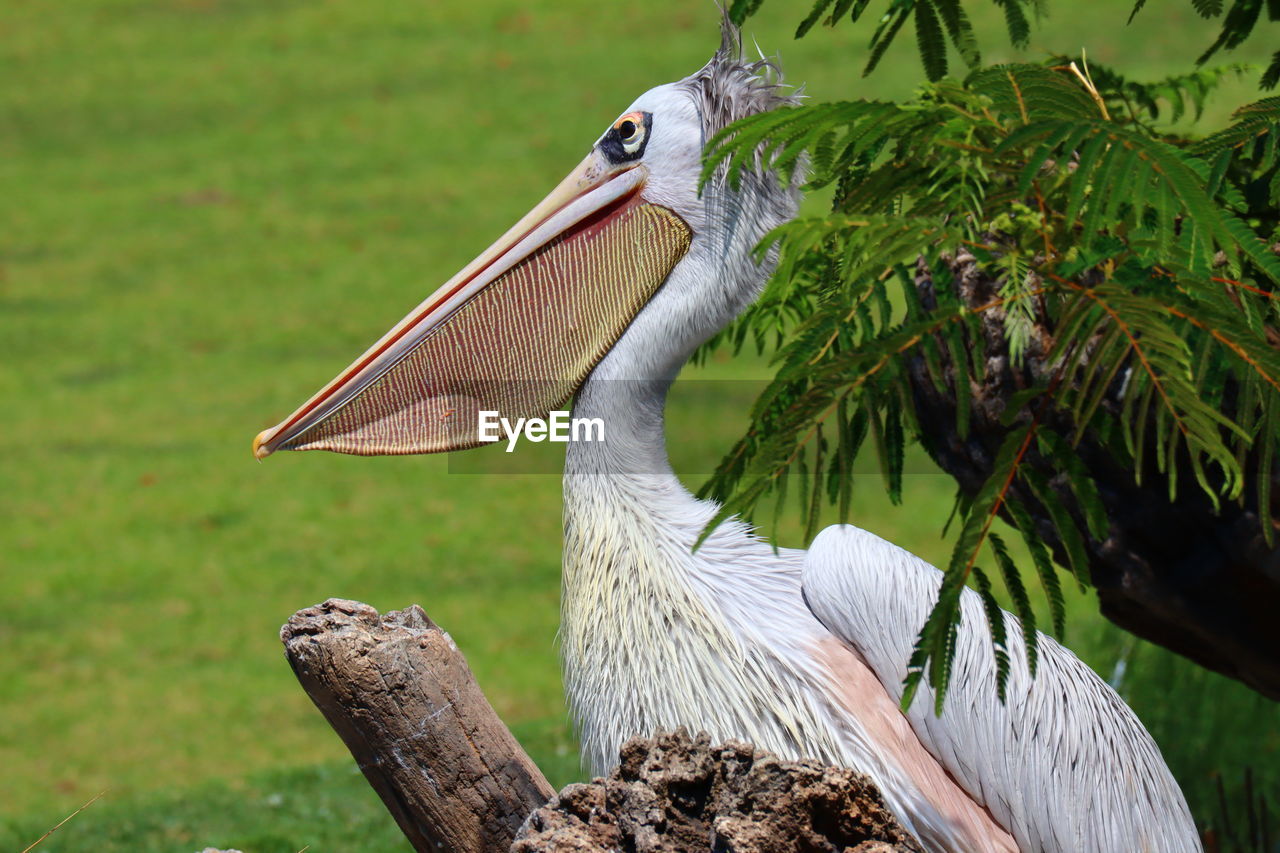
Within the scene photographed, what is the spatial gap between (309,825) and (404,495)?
4.71 meters

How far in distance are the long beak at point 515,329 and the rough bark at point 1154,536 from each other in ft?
2.32

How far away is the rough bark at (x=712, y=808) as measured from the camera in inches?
95.0

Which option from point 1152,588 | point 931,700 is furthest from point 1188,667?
point 931,700

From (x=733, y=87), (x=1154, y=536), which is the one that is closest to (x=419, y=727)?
(x=733, y=87)

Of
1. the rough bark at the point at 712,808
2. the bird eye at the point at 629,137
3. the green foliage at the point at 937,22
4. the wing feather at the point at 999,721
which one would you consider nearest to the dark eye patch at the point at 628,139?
the bird eye at the point at 629,137

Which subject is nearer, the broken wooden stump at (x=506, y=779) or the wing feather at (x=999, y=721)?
the broken wooden stump at (x=506, y=779)

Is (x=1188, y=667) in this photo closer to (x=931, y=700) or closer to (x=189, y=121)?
(x=931, y=700)

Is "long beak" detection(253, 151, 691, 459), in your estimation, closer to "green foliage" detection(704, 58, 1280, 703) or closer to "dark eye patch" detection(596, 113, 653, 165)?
"dark eye patch" detection(596, 113, 653, 165)

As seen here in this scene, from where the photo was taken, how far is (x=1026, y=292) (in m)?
2.57

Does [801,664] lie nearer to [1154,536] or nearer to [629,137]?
[1154,536]

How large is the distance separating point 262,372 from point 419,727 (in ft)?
28.0

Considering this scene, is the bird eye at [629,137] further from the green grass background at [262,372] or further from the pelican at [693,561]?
the green grass background at [262,372]

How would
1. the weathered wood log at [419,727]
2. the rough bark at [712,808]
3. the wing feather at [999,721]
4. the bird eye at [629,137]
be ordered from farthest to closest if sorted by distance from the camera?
the bird eye at [629,137]
the wing feather at [999,721]
the weathered wood log at [419,727]
the rough bark at [712,808]

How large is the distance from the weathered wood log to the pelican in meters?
0.34
